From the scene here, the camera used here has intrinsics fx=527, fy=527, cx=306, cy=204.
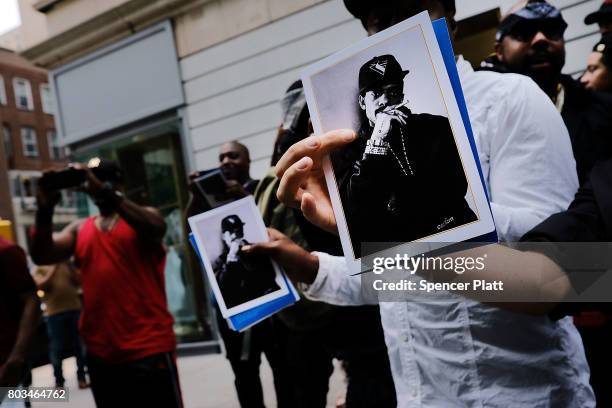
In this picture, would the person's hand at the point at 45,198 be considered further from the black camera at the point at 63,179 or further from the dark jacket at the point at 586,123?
the dark jacket at the point at 586,123

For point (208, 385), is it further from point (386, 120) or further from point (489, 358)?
point (386, 120)

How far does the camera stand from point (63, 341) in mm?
6504

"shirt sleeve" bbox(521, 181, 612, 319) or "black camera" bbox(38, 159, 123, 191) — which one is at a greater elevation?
"black camera" bbox(38, 159, 123, 191)

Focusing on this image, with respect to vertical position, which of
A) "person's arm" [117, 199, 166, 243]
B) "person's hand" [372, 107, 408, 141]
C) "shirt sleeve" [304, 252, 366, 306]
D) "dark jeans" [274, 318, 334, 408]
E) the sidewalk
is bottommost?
the sidewalk

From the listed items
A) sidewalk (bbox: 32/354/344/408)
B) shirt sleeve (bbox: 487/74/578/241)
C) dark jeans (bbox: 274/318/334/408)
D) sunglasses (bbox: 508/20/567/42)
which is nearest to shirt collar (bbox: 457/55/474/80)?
shirt sleeve (bbox: 487/74/578/241)

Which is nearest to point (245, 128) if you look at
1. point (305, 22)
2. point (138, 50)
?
point (305, 22)

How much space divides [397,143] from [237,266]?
3.27ft

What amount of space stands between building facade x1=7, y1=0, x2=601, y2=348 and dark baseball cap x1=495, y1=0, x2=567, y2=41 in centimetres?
285

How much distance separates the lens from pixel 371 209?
867mm

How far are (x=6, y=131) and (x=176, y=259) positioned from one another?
1063 inches

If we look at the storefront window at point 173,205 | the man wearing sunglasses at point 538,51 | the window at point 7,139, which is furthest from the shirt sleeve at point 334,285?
the window at point 7,139

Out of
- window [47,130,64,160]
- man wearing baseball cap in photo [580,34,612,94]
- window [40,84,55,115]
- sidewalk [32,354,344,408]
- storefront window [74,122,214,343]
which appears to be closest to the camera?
man wearing baseball cap in photo [580,34,612,94]

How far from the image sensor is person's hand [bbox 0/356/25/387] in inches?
85.4

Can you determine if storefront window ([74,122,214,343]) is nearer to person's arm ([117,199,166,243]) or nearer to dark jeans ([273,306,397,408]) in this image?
person's arm ([117,199,166,243])
